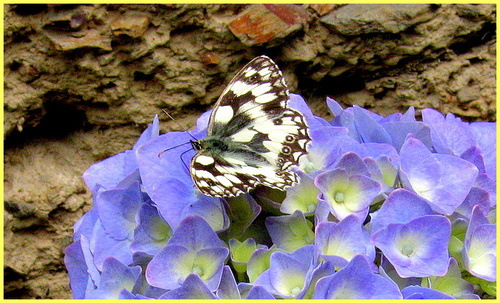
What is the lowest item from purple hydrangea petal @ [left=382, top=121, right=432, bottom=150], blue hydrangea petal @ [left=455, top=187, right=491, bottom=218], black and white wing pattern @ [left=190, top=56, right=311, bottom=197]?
blue hydrangea petal @ [left=455, top=187, right=491, bottom=218]

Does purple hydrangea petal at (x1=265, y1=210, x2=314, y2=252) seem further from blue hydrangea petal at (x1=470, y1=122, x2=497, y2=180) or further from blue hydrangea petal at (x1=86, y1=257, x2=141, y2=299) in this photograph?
blue hydrangea petal at (x1=470, y1=122, x2=497, y2=180)

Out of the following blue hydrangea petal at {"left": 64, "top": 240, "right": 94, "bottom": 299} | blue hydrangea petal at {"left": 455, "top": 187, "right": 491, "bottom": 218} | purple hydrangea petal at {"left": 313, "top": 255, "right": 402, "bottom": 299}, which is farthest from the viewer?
blue hydrangea petal at {"left": 64, "top": 240, "right": 94, "bottom": 299}

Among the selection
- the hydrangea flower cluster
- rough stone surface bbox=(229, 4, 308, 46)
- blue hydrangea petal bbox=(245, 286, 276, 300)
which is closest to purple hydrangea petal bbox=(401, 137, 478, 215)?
the hydrangea flower cluster

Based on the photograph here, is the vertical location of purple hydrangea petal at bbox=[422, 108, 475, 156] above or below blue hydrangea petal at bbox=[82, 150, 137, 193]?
above

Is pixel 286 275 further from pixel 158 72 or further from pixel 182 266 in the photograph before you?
pixel 158 72

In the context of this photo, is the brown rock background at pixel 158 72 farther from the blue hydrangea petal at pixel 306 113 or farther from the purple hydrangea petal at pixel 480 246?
the purple hydrangea petal at pixel 480 246

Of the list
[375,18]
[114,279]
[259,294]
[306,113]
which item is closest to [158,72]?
[375,18]
